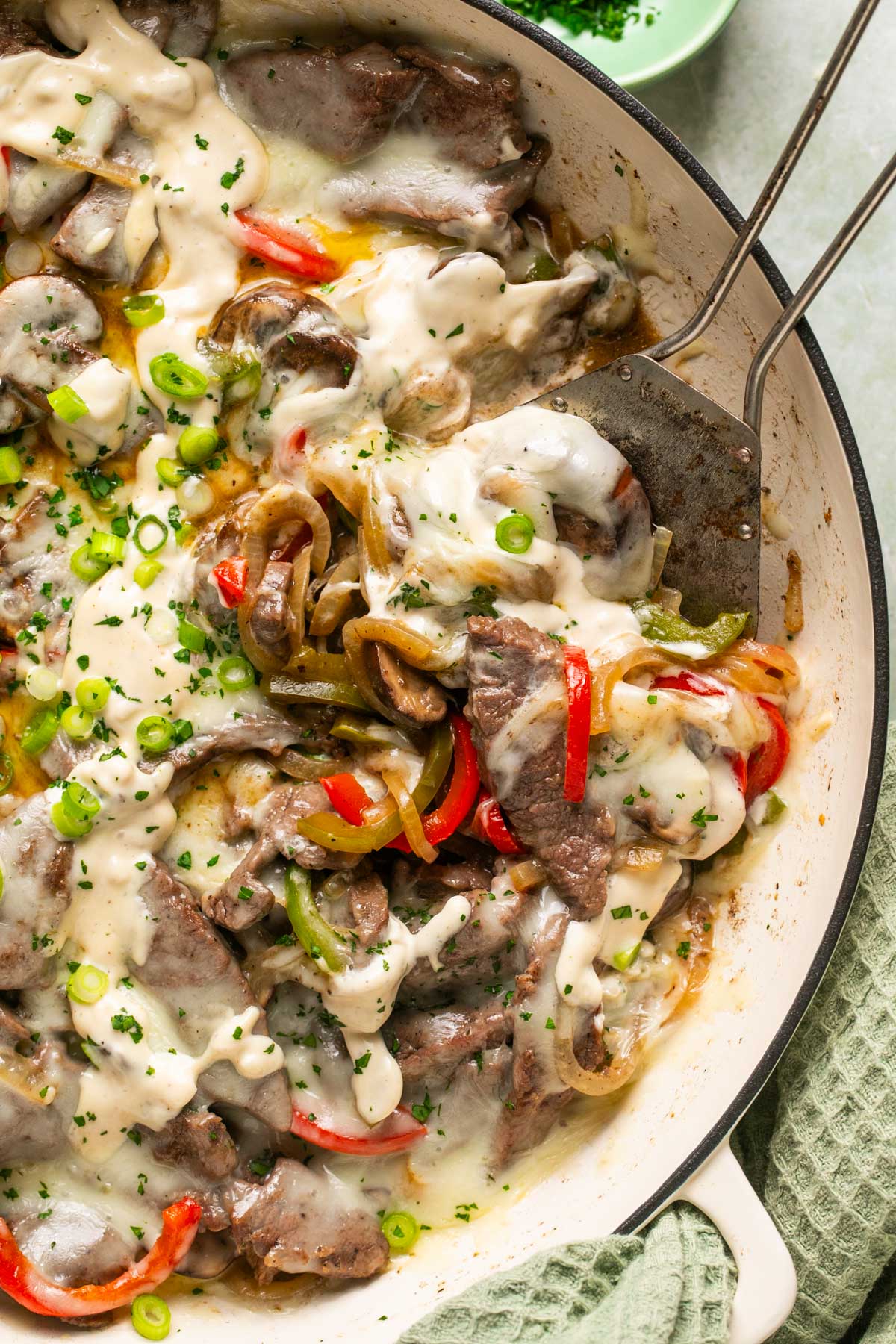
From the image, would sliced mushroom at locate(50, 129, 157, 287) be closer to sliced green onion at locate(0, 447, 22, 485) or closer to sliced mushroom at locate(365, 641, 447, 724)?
sliced green onion at locate(0, 447, 22, 485)

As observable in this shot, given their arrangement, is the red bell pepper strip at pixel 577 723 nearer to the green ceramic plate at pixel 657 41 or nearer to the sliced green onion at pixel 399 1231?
the sliced green onion at pixel 399 1231

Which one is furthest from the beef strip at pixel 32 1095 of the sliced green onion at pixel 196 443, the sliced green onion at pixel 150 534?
the sliced green onion at pixel 196 443

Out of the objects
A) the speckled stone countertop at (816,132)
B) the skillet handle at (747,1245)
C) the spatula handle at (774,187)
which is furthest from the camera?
the speckled stone countertop at (816,132)

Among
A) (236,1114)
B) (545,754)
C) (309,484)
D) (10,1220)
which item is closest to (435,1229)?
(236,1114)

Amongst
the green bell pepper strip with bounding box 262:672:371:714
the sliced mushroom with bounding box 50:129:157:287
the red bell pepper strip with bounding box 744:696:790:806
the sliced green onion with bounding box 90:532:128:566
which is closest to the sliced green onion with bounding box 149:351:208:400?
the sliced mushroom with bounding box 50:129:157:287

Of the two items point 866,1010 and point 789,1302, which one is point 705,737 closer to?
point 866,1010
